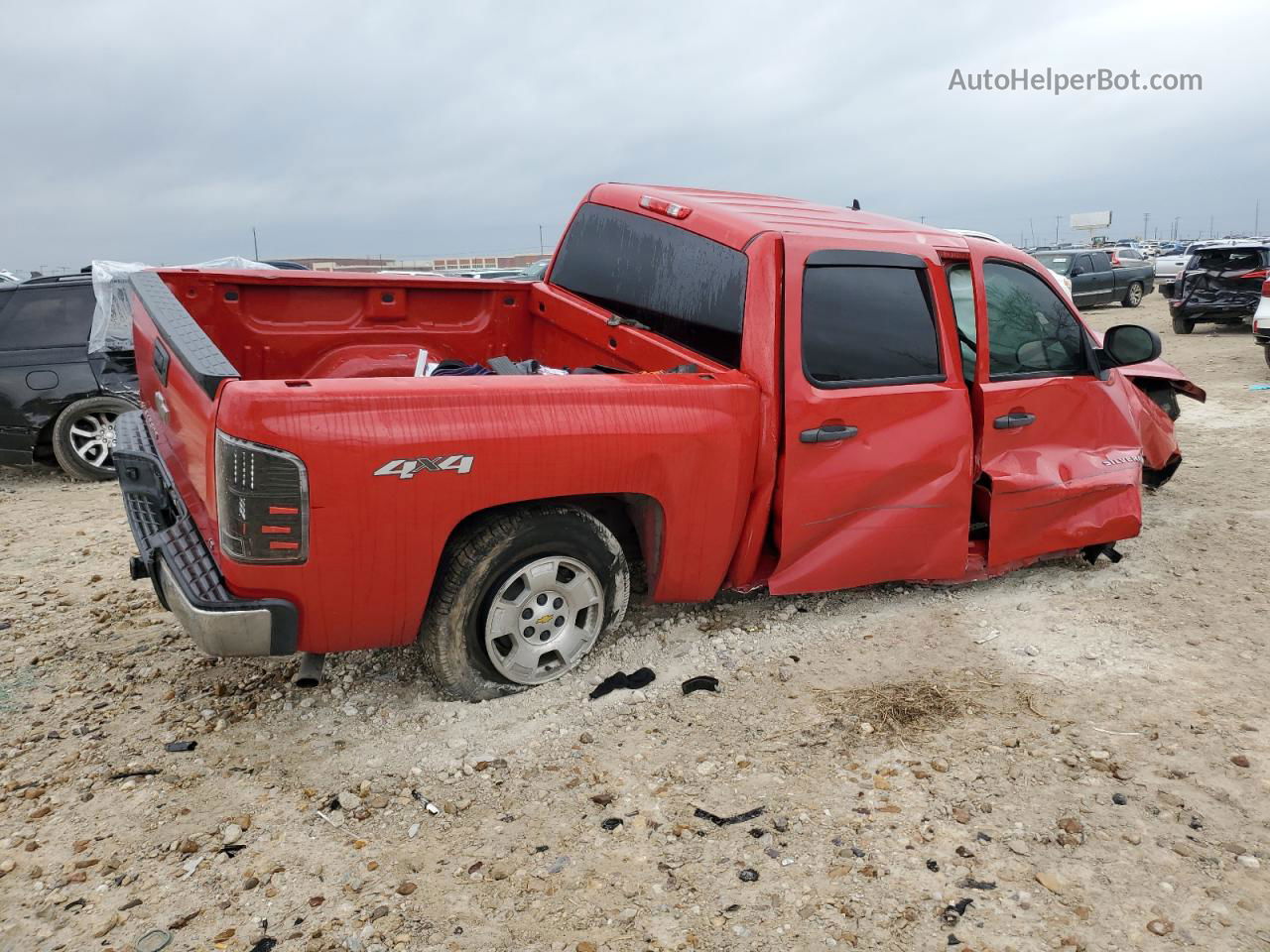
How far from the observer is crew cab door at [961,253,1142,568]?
437 cm

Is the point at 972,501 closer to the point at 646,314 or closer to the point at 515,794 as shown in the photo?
the point at 646,314

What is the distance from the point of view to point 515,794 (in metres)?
3.03

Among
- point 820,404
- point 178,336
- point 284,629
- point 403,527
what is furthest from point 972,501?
point 178,336

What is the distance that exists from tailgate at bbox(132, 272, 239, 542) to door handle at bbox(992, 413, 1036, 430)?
131 inches

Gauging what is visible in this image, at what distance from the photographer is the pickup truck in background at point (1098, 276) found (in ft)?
70.6

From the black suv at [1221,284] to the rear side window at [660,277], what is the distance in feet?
49.4

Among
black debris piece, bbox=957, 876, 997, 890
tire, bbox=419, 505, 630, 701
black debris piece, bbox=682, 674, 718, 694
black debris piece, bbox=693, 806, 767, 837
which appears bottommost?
black debris piece, bbox=957, 876, 997, 890

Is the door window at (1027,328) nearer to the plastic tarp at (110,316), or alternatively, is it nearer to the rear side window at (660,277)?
the rear side window at (660,277)

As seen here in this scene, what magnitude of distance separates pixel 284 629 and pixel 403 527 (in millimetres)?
485

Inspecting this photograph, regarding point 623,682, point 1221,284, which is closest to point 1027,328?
point 623,682

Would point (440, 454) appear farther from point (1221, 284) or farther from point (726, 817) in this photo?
point (1221, 284)

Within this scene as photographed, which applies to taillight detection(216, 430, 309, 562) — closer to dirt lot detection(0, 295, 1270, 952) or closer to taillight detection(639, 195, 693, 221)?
dirt lot detection(0, 295, 1270, 952)

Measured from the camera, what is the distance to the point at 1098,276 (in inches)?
862

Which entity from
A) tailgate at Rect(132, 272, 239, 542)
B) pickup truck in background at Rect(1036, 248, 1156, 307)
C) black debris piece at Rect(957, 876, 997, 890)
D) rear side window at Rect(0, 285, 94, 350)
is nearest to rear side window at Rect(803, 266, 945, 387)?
black debris piece at Rect(957, 876, 997, 890)
